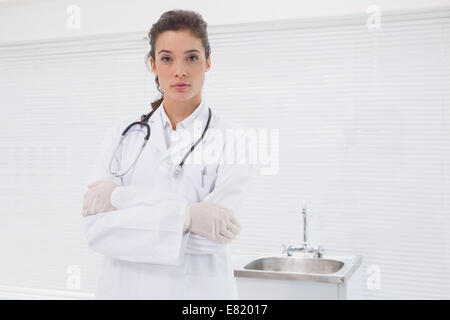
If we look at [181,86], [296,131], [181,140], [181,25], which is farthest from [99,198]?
[296,131]

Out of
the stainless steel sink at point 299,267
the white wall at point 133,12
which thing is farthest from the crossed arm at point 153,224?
the white wall at point 133,12

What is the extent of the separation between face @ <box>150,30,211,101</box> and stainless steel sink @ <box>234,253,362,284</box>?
0.63m

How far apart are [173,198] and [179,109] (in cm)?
29

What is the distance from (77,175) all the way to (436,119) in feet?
4.22

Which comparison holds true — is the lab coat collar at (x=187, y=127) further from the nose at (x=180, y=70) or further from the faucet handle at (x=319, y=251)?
the faucet handle at (x=319, y=251)

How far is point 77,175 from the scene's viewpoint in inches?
68.6

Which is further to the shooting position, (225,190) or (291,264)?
(291,264)

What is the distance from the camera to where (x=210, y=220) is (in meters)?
1.20

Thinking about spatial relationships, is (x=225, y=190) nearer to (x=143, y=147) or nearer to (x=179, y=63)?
(x=143, y=147)

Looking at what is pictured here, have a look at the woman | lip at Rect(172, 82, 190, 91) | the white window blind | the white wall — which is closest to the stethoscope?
the woman

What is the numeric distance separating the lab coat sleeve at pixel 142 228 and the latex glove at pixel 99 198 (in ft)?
0.06

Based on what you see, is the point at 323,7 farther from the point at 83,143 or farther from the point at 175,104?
the point at 83,143

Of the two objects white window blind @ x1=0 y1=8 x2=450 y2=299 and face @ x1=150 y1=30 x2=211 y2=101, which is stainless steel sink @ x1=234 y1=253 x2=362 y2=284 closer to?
white window blind @ x1=0 y1=8 x2=450 y2=299
